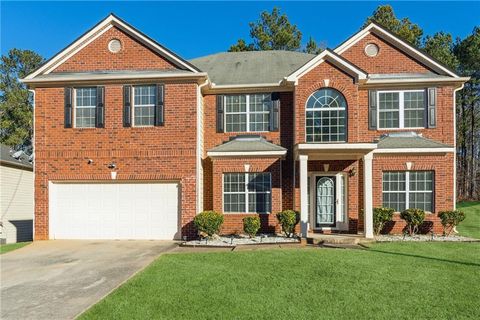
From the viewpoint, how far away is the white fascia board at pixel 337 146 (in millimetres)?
13214

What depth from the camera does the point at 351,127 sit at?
47.0 ft

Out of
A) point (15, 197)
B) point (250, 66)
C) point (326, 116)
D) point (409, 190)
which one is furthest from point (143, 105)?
point (409, 190)

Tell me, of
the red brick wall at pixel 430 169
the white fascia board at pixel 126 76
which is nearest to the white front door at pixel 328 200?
the red brick wall at pixel 430 169

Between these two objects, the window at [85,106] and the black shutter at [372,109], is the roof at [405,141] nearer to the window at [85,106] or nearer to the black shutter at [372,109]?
the black shutter at [372,109]

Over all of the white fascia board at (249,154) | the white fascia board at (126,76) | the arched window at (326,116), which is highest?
the white fascia board at (126,76)

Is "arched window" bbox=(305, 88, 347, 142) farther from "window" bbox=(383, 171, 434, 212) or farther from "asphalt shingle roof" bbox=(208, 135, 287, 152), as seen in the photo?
"window" bbox=(383, 171, 434, 212)

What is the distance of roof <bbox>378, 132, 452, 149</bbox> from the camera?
14.7m

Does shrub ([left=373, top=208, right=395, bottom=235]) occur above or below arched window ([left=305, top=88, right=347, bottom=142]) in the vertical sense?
below

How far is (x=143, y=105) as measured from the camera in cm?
1490

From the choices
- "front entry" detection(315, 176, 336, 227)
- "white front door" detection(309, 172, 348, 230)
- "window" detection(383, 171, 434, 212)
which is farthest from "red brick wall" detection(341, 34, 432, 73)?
"front entry" detection(315, 176, 336, 227)

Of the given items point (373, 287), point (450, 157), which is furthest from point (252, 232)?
point (450, 157)

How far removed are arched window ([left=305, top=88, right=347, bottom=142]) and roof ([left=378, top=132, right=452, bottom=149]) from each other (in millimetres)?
1718

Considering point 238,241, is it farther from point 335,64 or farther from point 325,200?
point 335,64

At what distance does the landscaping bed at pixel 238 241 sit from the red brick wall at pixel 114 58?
6.25m
